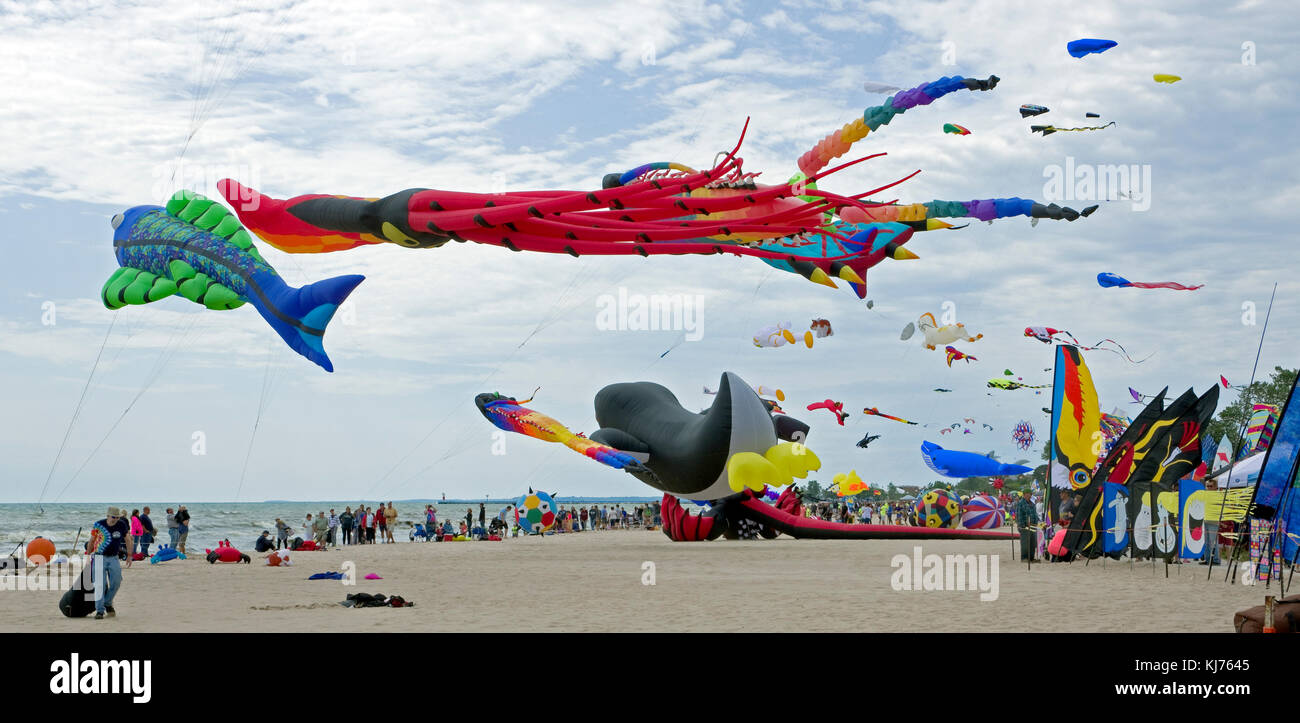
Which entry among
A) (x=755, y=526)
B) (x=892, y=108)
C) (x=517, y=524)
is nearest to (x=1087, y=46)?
(x=892, y=108)

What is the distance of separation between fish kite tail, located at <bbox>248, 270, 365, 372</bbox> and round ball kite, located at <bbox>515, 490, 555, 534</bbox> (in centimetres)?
1969

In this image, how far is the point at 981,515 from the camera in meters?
29.4

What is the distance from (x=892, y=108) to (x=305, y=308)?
7.09 meters

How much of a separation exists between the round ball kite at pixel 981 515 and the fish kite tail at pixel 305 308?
20.6 metres

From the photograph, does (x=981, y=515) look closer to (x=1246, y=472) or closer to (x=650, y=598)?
(x=1246, y=472)

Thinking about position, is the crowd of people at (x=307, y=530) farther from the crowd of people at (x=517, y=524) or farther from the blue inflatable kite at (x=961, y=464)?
the blue inflatable kite at (x=961, y=464)

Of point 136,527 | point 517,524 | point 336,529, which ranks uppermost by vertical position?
point 136,527

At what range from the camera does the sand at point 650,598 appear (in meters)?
11.0

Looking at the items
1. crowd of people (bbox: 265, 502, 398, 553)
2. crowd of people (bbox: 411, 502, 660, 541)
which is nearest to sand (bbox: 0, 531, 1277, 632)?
crowd of people (bbox: 265, 502, 398, 553)

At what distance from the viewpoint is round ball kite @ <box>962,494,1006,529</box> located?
29391mm

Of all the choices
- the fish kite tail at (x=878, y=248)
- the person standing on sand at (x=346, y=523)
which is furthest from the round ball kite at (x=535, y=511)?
the fish kite tail at (x=878, y=248)

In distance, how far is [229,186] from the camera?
13820 mm

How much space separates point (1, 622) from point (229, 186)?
18.2 feet
